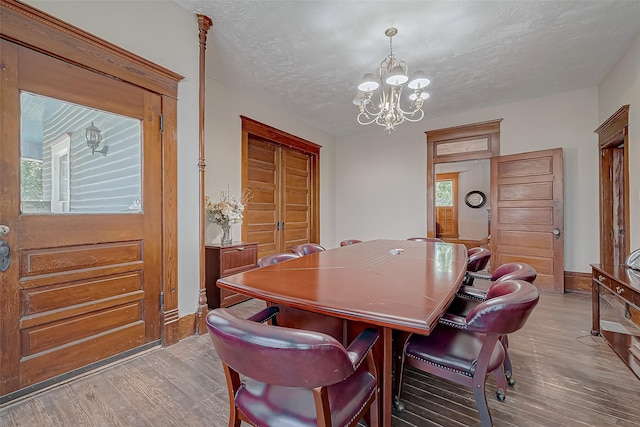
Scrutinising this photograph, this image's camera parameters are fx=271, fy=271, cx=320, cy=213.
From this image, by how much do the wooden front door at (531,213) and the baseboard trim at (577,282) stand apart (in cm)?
22

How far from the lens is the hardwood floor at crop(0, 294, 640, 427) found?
1.56 metres

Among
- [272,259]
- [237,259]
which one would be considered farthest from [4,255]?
[237,259]

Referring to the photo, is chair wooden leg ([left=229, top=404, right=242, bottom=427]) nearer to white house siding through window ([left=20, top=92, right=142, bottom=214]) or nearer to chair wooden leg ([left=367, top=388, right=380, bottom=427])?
chair wooden leg ([left=367, top=388, right=380, bottom=427])

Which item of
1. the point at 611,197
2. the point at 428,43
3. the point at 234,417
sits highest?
the point at 428,43

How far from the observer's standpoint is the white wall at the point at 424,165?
406 centimetres

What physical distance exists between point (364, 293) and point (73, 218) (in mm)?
2119

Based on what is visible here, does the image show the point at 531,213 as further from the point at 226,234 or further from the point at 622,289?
the point at 226,234

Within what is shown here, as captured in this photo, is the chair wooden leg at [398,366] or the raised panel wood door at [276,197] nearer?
the chair wooden leg at [398,366]

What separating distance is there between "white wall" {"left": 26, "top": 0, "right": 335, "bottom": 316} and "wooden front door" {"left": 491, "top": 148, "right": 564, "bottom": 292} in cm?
444

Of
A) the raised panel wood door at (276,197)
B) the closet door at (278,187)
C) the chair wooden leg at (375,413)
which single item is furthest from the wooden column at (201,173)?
the chair wooden leg at (375,413)

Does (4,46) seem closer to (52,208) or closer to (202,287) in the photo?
(52,208)

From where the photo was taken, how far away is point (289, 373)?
777mm

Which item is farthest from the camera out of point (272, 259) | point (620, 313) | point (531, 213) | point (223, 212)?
point (531, 213)

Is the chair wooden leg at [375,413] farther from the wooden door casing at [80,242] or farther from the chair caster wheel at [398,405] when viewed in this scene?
the wooden door casing at [80,242]
